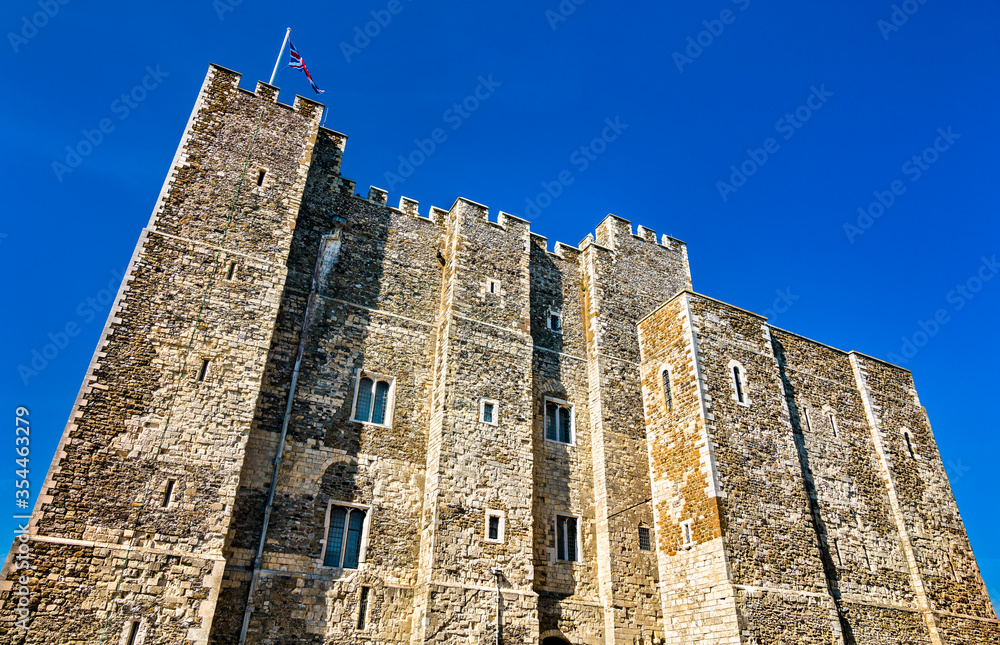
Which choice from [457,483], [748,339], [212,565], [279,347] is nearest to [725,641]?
[457,483]

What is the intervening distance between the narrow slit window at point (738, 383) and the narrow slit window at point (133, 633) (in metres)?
16.9

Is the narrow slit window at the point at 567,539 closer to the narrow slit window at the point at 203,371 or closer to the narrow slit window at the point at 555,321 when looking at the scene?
the narrow slit window at the point at 555,321

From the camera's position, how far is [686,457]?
19797 millimetres

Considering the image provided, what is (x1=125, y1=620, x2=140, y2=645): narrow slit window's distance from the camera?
13094 mm

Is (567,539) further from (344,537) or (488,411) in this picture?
(344,537)

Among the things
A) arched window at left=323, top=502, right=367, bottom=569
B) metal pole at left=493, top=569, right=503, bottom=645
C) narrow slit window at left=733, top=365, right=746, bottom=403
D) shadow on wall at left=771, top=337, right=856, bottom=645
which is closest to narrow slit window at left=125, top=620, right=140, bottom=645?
arched window at left=323, top=502, right=367, bottom=569

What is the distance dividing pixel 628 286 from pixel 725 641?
1237 cm

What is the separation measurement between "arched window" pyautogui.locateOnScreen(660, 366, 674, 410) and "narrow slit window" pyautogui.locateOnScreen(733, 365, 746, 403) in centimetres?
199

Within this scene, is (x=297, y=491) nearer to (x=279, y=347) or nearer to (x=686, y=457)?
(x=279, y=347)

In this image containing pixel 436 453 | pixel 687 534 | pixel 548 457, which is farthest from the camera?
pixel 548 457

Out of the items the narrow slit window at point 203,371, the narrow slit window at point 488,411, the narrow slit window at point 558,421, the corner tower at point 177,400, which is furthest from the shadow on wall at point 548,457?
the narrow slit window at point 203,371

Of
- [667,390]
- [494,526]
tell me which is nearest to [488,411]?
[494,526]

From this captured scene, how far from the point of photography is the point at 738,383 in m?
21.0

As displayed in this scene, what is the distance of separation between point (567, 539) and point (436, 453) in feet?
16.2
